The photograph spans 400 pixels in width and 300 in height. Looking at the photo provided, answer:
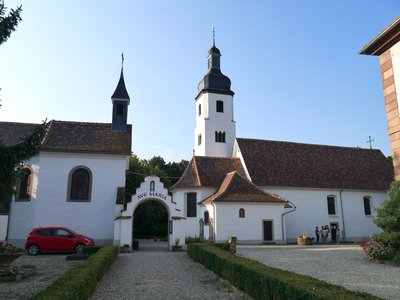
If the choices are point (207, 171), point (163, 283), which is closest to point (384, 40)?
point (163, 283)

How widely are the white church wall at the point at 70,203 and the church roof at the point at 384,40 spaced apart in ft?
58.5

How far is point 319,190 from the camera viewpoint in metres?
34.2

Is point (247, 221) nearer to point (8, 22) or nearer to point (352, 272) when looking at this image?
point (352, 272)

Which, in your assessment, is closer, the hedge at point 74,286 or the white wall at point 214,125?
the hedge at point 74,286

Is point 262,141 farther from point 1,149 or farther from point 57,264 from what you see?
point 1,149

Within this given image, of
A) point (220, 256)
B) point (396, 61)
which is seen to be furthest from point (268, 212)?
point (396, 61)

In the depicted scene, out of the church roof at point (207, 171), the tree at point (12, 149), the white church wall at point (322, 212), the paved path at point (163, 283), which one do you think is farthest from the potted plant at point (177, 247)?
the tree at point (12, 149)

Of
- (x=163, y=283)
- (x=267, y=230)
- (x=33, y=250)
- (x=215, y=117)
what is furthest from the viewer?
(x=215, y=117)

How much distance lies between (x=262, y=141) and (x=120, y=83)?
16265 mm

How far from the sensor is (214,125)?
42812 millimetres

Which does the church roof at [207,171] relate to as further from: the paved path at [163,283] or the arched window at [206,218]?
the paved path at [163,283]

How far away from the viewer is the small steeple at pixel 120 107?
28.8 metres

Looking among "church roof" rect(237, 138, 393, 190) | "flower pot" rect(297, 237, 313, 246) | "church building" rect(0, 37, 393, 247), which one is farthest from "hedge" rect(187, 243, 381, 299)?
"church roof" rect(237, 138, 393, 190)

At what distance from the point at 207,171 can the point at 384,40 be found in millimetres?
23087
